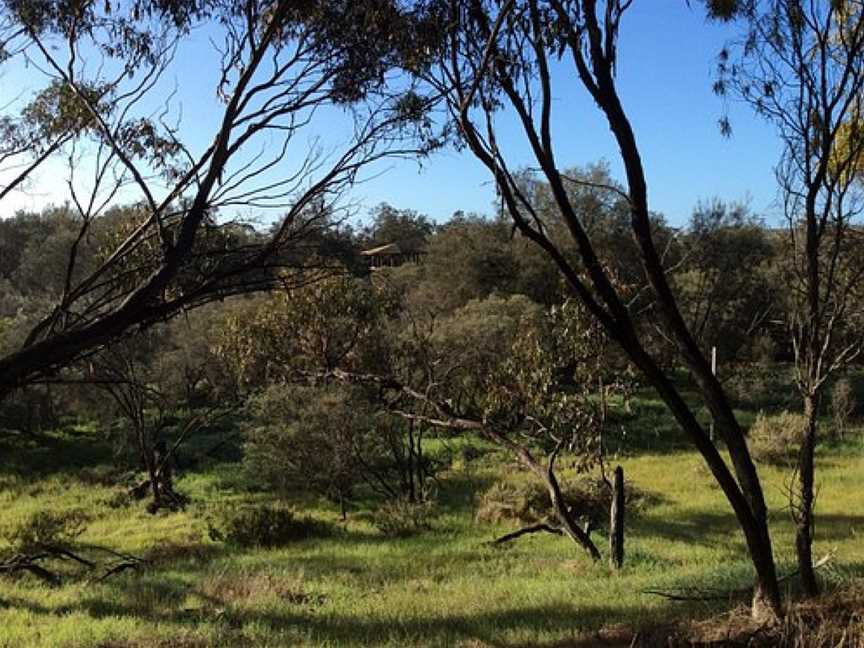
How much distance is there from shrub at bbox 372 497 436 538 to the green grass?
27 centimetres

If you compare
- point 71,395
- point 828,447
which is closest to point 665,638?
point 828,447

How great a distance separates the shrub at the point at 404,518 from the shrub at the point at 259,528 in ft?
3.90

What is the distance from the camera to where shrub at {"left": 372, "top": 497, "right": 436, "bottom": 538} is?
15789 millimetres

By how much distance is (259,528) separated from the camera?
608 inches

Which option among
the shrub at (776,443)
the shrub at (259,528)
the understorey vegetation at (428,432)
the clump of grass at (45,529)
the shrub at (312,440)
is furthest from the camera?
the shrub at (776,443)

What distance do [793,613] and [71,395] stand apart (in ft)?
94.6

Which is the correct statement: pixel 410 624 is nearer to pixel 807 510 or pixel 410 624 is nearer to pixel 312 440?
pixel 807 510

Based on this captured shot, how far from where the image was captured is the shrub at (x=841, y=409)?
25397 mm

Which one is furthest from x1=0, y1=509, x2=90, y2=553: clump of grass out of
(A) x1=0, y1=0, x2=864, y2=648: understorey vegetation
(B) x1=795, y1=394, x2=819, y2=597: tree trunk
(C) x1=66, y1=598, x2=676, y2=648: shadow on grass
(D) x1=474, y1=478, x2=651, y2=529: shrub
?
(B) x1=795, y1=394, x2=819, y2=597: tree trunk

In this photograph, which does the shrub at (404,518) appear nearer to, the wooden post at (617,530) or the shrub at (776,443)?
the wooden post at (617,530)

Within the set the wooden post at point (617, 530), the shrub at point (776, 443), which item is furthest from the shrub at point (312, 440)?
the shrub at point (776, 443)

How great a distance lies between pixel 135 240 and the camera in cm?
932

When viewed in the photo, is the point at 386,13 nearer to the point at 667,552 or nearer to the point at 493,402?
the point at 493,402

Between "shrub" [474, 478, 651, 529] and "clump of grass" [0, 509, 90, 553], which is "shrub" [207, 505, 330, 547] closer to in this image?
"clump of grass" [0, 509, 90, 553]
